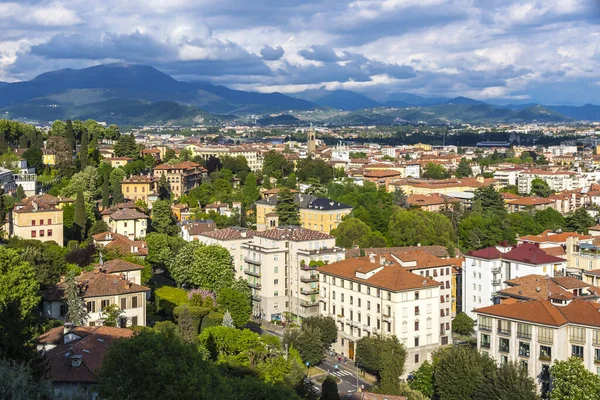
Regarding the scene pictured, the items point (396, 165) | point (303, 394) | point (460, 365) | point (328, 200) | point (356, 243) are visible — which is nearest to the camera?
point (303, 394)

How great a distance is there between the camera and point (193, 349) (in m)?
16.2

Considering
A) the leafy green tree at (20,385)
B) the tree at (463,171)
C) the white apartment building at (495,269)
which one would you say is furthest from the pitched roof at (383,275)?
the tree at (463,171)

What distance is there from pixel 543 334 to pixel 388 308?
7.25m

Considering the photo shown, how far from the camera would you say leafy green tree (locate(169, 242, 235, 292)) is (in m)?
38.7

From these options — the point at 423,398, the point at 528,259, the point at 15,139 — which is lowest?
the point at 423,398

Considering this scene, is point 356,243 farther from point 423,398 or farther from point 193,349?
point 193,349

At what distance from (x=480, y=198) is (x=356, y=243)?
22.8m

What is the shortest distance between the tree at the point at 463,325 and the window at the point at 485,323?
672 cm

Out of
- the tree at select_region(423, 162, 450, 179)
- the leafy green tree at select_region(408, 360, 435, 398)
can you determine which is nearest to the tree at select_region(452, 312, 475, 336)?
the leafy green tree at select_region(408, 360, 435, 398)

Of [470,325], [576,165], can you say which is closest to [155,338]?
[470,325]

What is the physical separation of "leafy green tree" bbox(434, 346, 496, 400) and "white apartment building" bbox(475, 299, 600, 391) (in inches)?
62.3

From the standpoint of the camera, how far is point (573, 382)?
24.3 m

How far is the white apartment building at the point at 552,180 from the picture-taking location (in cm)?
9400

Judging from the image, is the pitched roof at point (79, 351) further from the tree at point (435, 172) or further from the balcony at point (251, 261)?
the tree at point (435, 172)
